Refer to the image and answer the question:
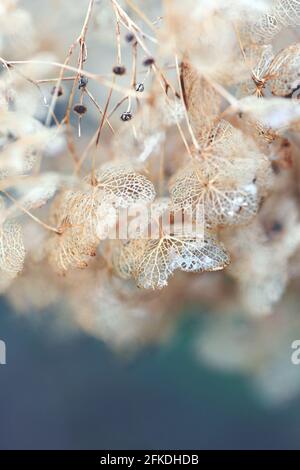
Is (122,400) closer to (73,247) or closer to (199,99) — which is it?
(73,247)

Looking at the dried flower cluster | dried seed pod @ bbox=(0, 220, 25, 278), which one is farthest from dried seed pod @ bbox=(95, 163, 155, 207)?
dried seed pod @ bbox=(0, 220, 25, 278)

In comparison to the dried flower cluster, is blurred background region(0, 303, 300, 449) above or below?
below

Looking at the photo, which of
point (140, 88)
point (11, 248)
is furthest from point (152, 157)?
point (11, 248)

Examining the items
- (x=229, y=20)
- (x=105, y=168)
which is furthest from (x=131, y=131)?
(x=229, y=20)

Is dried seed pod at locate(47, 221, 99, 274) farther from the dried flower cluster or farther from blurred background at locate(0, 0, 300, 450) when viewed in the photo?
blurred background at locate(0, 0, 300, 450)

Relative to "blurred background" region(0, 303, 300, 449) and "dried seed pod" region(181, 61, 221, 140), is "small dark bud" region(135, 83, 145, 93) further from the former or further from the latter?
"blurred background" region(0, 303, 300, 449)

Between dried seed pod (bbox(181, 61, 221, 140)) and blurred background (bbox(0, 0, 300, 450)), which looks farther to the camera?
blurred background (bbox(0, 0, 300, 450))

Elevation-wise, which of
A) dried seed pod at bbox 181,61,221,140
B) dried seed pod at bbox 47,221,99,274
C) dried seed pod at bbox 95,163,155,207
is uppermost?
dried seed pod at bbox 181,61,221,140

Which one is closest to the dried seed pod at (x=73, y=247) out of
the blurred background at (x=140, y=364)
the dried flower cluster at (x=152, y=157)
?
the dried flower cluster at (x=152, y=157)
